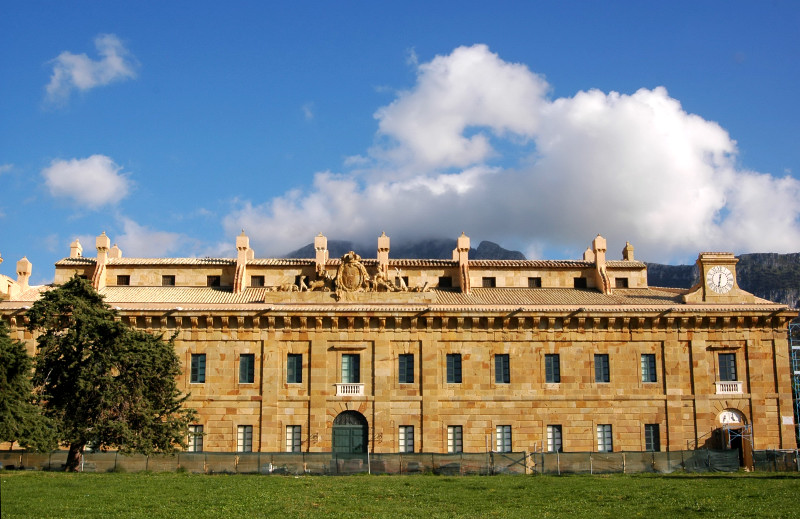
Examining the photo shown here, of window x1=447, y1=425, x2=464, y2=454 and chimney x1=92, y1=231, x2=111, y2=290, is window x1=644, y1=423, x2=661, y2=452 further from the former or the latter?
chimney x1=92, y1=231, x2=111, y2=290

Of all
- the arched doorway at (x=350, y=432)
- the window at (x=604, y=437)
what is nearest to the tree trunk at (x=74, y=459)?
the arched doorway at (x=350, y=432)

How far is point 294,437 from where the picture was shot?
46438mm

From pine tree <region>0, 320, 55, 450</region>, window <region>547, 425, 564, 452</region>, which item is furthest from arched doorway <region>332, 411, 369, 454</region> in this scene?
pine tree <region>0, 320, 55, 450</region>

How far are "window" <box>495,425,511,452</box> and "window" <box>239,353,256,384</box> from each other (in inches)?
535

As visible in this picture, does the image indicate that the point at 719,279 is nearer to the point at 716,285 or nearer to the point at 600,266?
the point at 716,285

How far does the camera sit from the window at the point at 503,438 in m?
46.8

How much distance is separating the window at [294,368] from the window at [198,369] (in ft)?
15.0

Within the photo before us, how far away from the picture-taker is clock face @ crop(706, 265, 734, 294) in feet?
164

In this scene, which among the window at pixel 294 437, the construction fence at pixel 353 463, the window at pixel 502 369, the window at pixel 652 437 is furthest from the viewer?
the window at pixel 502 369

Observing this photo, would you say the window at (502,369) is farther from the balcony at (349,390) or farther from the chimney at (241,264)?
the chimney at (241,264)

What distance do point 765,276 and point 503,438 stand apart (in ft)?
460

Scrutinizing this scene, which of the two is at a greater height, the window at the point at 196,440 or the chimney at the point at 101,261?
the chimney at the point at 101,261

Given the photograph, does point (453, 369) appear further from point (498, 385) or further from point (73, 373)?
point (73, 373)

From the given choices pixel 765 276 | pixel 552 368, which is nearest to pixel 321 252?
pixel 552 368
